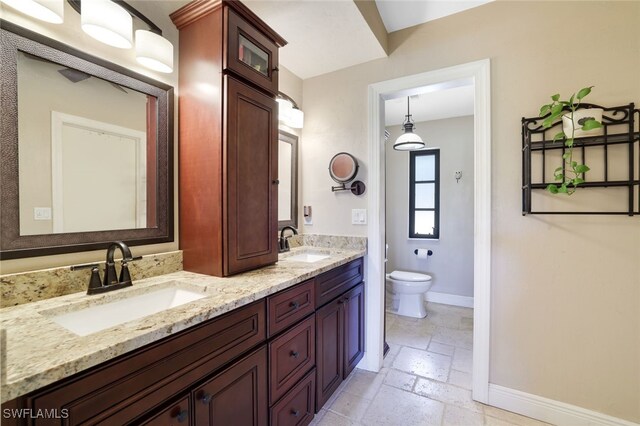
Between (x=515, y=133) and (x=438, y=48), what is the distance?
803 millimetres

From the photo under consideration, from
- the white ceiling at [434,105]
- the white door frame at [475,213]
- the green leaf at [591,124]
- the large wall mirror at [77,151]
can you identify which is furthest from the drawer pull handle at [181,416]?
the white ceiling at [434,105]

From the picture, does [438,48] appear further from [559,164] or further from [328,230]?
[328,230]

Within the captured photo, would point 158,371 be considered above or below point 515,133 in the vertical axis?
below

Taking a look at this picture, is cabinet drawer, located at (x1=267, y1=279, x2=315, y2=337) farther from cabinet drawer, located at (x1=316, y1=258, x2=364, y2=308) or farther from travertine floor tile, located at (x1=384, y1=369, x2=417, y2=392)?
travertine floor tile, located at (x1=384, y1=369, x2=417, y2=392)

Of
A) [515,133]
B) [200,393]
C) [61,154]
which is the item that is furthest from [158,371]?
[515,133]

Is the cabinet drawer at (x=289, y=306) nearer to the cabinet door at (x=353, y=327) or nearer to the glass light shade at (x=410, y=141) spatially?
the cabinet door at (x=353, y=327)

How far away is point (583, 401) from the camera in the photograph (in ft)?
5.11

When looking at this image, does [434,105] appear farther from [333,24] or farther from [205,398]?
[205,398]

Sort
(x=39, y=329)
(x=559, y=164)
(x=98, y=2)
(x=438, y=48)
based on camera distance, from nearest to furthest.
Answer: (x=39, y=329), (x=98, y=2), (x=559, y=164), (x=438, y=48)

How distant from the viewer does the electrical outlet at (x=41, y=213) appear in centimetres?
101

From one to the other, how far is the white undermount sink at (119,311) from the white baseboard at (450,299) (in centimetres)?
324

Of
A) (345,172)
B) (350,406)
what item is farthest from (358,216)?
(350,406)

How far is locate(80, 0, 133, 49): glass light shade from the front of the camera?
105 centimetres

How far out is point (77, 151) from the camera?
43.9 inches
